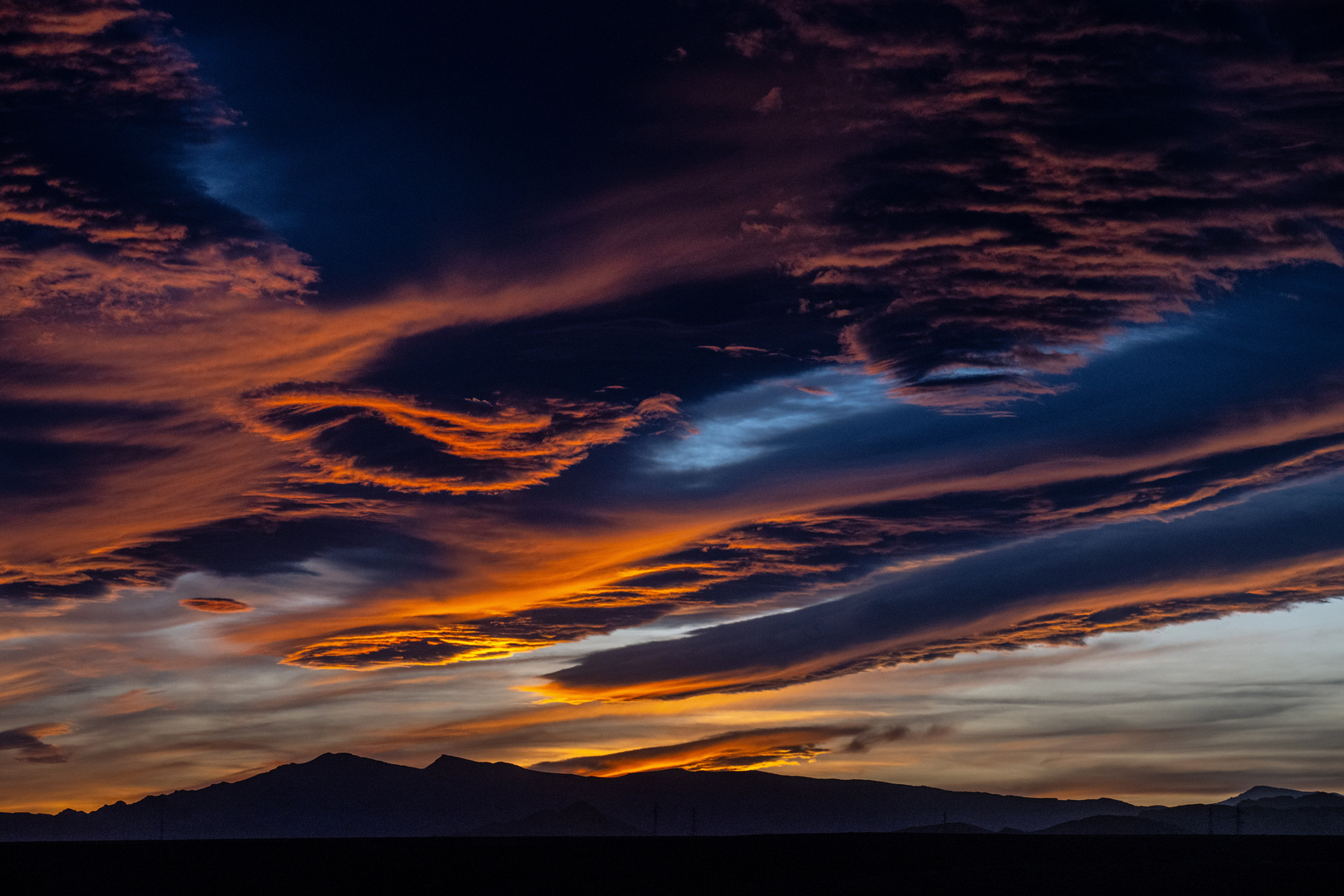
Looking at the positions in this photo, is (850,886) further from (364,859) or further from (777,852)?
(364,859)

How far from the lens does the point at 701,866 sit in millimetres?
100625

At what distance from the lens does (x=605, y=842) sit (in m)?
141

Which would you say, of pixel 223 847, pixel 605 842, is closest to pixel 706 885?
pixel 605 842

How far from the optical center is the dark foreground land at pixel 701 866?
267ft

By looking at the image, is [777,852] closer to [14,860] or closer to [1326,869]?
[1326,869]

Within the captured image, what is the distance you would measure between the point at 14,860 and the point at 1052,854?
103234 mm

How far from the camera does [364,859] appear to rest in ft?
364

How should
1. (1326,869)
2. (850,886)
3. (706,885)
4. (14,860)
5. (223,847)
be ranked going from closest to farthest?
(850,886), (706,885), (1326,869), (14,860), (223,847)

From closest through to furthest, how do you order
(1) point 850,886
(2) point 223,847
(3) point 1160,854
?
(1) point 850,886 < (3) point 1160,854 < (2) point 223,847

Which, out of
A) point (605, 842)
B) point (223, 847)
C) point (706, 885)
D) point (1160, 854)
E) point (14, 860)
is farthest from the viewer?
point (605, 842)

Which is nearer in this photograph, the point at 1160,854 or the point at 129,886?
the point at 129,886

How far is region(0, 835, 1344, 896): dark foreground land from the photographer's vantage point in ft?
267

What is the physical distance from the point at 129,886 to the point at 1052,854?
3210 inches

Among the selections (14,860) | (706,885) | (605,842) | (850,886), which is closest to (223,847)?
(14,860)
